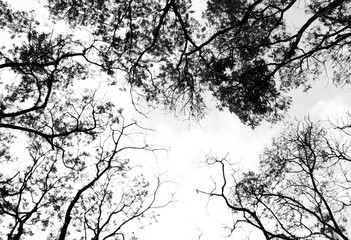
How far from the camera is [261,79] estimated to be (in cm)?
853

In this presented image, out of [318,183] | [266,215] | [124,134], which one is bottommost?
[266,215]

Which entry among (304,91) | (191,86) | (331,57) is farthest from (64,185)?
(331,57)

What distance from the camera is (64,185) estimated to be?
15500 mm

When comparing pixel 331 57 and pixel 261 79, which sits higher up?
pixel 331 57

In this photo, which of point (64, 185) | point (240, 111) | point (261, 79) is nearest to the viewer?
point (261, 79)

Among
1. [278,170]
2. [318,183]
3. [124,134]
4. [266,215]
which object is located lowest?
[266,215]

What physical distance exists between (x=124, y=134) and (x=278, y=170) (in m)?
8.10

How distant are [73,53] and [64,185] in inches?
351

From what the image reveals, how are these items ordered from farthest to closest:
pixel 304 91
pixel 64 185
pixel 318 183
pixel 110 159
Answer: pixel 64 185
pixel 318 183
pixel 110 159
pixel 304 91

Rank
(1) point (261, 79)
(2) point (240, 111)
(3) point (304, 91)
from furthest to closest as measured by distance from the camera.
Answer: (3) point (304, 91) < (2) point (240, 111) < (1) point (261, 79)

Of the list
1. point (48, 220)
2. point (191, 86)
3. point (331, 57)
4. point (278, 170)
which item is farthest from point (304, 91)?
point (48, 220)

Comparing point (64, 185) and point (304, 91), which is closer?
point (304, 91)

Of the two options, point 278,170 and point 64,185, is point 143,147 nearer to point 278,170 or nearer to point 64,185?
point 64,185

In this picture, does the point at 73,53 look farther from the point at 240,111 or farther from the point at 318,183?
the point at 318,183
